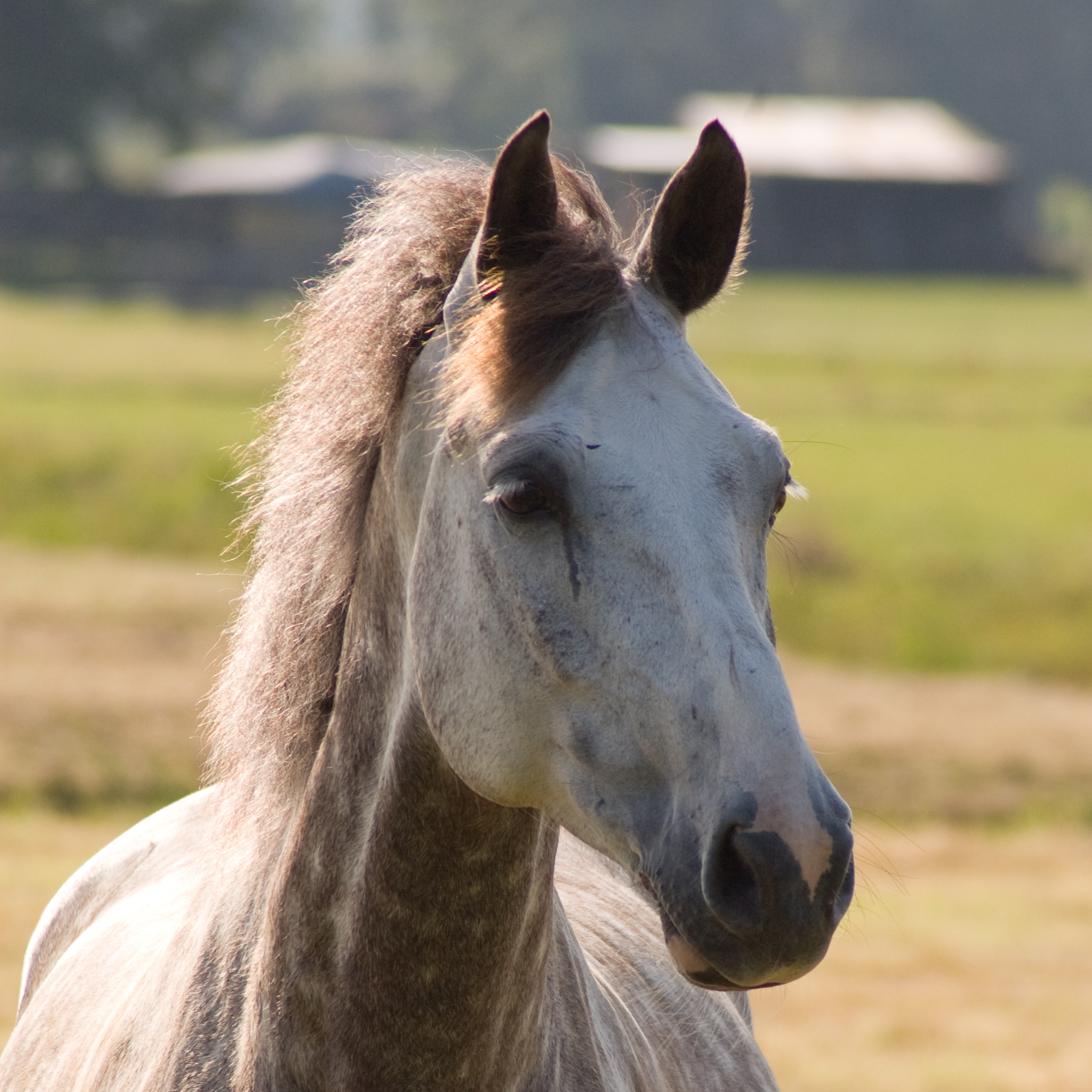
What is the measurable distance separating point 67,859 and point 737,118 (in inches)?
2249

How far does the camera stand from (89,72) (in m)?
44.3

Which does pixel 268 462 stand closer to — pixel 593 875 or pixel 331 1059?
pixel 331 1059

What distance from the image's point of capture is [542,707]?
6.14ft

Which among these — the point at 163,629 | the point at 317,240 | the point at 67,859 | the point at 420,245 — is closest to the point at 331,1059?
the point at 420,245

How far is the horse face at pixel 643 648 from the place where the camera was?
1.67 metres

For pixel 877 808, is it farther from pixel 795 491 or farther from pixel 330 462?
pixel 330 462

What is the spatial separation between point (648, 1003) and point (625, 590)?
1275 millimetres

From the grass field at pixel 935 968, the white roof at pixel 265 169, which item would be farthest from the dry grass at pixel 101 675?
the white roof at pixel 265 169

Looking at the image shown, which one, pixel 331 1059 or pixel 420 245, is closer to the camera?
pixel 331 1059

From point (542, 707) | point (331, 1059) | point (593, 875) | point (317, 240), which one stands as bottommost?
point (317, 240)

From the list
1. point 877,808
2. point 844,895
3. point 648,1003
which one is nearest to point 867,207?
point 877,808

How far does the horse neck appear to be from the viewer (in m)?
1.98

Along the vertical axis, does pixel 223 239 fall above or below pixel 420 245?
below

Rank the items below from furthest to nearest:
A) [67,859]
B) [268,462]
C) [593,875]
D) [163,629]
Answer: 1. [163,629]
2. [67,859]
3. [593,875]
4. [268,462]
